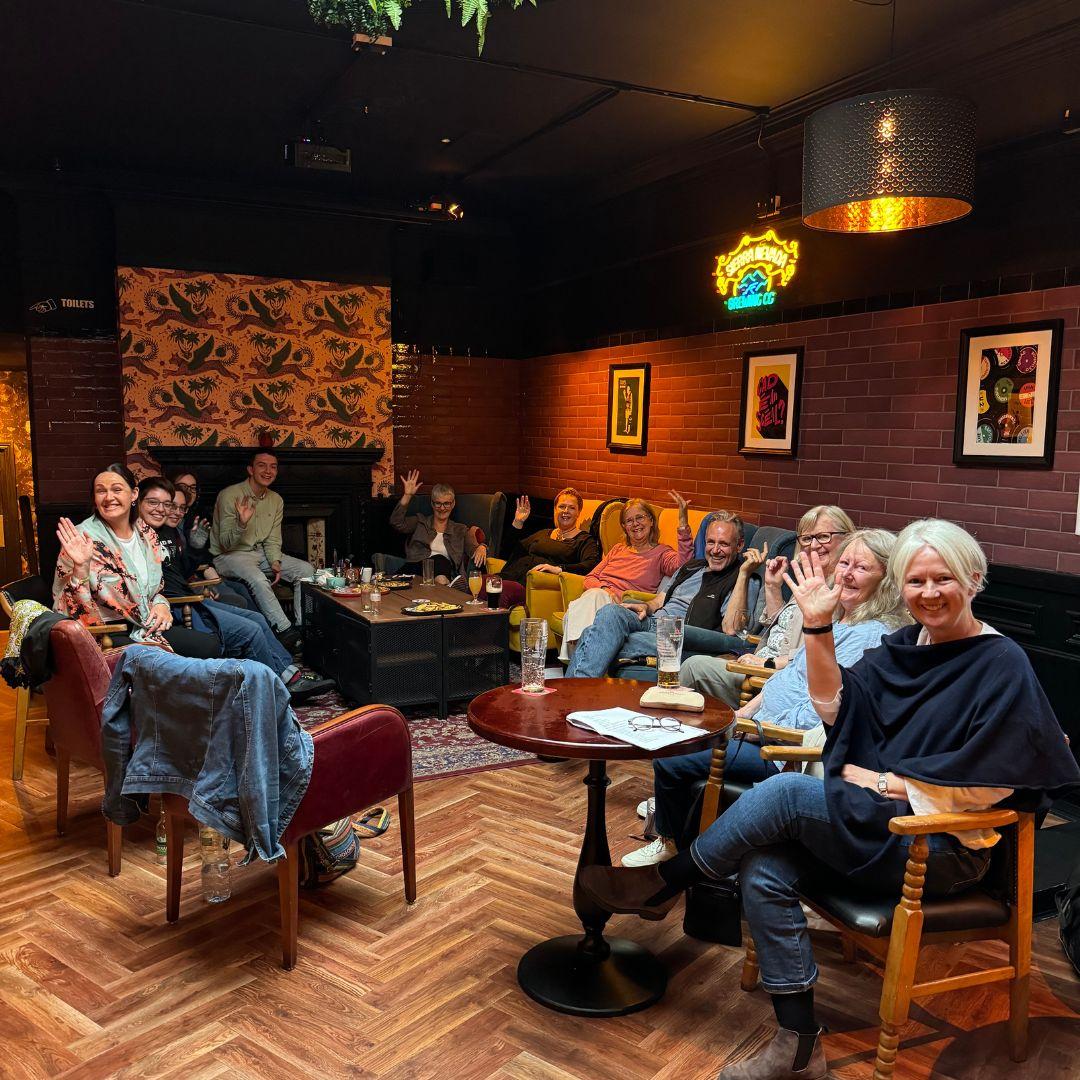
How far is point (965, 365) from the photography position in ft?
14.3

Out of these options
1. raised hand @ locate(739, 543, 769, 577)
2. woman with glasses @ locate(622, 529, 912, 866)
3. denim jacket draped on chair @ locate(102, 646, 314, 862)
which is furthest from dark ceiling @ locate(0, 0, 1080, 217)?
denim jacket draped on chair @ locate(102, 646, 314, 862)

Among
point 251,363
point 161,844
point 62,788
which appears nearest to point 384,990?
point 161,844

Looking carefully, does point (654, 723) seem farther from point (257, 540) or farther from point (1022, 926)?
point (257, 540)

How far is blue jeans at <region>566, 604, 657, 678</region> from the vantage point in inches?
167

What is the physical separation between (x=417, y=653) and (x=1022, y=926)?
10.8ft

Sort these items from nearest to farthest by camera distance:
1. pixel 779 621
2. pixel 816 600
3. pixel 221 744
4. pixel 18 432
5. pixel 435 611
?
pixel 816 600, pixel 221 744, pixel 779 621, pixel 435 611, pixel 18 432

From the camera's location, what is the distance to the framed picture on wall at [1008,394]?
398cm

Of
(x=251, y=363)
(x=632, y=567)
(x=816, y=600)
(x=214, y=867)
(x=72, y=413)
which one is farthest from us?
(x=251, y=363)

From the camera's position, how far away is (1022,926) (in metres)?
2.08

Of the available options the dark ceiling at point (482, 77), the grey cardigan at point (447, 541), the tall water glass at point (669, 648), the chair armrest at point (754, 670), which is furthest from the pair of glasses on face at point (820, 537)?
the grey cardigan at point (447, 541)

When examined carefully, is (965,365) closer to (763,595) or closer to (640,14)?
(763,595)

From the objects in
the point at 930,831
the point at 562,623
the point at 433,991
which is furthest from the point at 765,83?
the point at 433,991

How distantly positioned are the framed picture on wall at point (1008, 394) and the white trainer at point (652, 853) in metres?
2.43

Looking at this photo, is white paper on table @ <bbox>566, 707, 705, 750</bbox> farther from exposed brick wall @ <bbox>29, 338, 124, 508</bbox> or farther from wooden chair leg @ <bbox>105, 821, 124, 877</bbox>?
exposed brick wall @ <bbox>29, 338, 124, 508</bbox>
